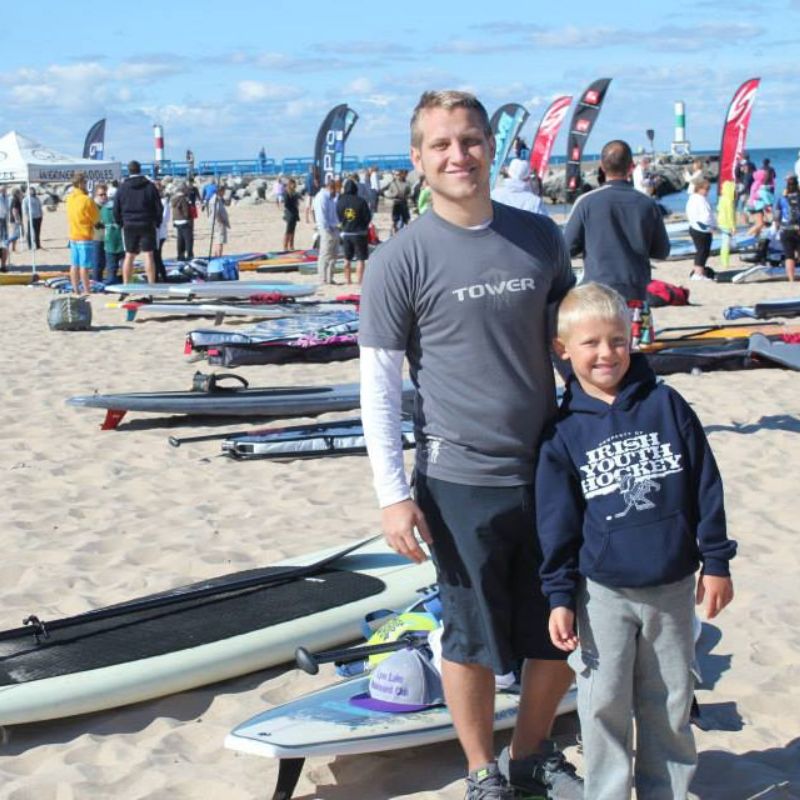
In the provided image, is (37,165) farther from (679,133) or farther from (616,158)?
(679,133)

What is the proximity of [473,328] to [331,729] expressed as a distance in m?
1.31

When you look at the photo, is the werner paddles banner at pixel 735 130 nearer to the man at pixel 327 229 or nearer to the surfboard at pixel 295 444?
the man at pixel 327 229

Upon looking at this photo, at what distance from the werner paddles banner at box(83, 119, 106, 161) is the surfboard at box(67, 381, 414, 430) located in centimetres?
2408

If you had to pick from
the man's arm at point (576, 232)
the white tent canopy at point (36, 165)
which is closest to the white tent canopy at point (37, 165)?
the white tent canopy at point (36, 165)

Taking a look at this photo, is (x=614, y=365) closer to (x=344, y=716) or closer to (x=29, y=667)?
(x=344, y=716)

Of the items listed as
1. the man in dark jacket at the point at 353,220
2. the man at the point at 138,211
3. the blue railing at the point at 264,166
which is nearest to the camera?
the man at the point at 138,211

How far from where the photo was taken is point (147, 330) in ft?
47.0

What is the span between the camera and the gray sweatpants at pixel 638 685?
2785 millimetres

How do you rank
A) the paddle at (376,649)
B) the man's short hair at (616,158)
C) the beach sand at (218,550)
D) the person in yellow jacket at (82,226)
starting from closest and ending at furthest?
the beach sand at (218,550) → the paddle at (376,649) → the man's short hair at (616,158) → the person in yellow jacket at (82,226)

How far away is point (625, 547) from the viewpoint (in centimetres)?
276

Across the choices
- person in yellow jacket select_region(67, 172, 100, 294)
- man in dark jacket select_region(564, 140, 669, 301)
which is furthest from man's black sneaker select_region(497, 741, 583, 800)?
person in yellow jacket select_region(67, 172, 100, 294)

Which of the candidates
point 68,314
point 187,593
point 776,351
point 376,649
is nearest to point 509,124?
point 68,314

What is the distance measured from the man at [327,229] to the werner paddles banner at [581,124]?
6.89 m

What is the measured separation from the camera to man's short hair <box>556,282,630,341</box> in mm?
2865
